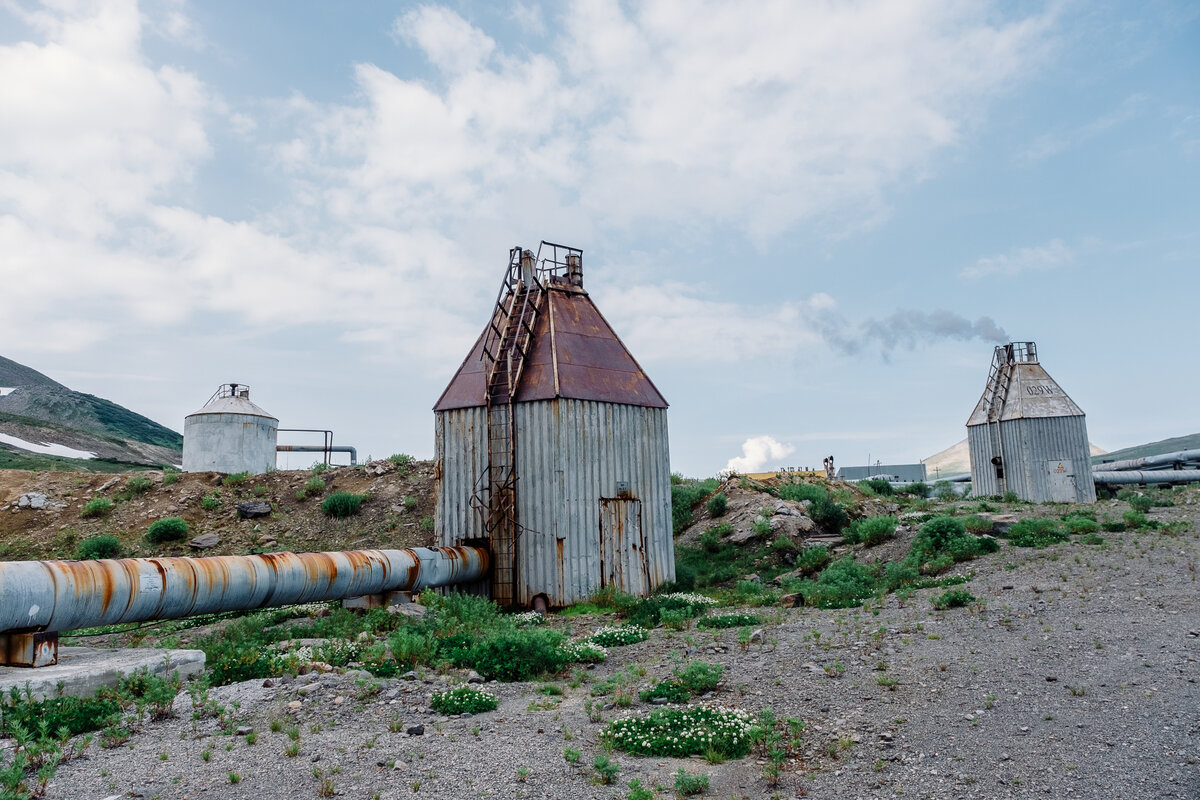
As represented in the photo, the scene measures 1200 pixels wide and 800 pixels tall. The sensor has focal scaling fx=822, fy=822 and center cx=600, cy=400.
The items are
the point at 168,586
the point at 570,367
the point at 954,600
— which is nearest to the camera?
the point at 168,586

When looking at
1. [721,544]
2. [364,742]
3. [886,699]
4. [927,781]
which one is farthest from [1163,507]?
[364,742]

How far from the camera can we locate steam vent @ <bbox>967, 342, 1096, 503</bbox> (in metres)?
36.6

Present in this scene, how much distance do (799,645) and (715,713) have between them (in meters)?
3.94

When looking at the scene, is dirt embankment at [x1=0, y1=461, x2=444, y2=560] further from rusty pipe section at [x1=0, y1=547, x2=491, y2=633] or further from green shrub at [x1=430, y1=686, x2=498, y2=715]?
green shrub at [x1=430, y1=686, x2=498, y2=715]

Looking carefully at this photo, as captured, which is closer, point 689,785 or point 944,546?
point 689,785

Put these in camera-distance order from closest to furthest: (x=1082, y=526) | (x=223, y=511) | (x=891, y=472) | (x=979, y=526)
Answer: (x=979, y=526), (x=1082, y=526), (x=223, y=511), (x=891, y=472)

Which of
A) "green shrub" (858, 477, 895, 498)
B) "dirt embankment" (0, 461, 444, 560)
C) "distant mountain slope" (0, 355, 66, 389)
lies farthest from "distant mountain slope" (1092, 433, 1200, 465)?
"distant mountain slope" (0, 355, 66, 389)

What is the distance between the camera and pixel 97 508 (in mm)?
28109

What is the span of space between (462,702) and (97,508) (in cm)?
2461

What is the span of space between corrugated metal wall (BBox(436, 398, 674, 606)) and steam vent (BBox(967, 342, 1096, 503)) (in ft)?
79.9

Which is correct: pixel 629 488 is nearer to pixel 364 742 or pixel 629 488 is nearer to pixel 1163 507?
pixel 364 742

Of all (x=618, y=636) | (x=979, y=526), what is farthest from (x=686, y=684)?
(x=979, y=526)

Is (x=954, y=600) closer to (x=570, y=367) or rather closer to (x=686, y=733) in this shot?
(x=686, y=733)

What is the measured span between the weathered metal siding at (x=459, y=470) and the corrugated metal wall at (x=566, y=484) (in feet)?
0.08
